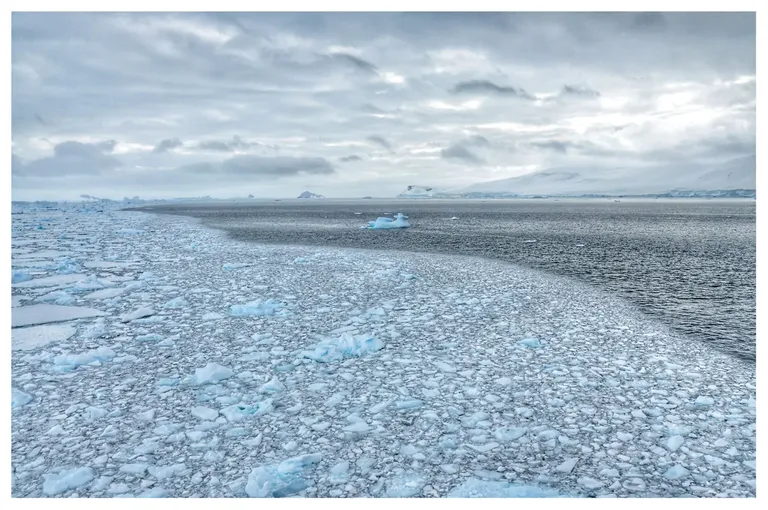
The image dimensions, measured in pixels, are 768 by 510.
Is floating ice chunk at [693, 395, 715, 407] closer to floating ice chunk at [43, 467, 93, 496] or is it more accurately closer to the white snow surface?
the white snow surface

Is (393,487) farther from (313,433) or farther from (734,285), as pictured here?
(734,285)

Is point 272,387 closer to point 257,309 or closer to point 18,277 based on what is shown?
point 257,309

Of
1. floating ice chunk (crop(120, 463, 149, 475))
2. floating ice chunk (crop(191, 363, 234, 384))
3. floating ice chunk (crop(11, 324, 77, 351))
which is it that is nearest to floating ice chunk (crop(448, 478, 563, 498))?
floating ice chunk (crop(120, 463, 149, 475))

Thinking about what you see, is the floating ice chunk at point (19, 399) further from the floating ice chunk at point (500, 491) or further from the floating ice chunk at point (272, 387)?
the floating ice chunk at point (500, 491)

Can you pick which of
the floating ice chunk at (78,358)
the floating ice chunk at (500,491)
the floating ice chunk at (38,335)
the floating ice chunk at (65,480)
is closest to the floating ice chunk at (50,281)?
the floating ice chunk at (38,335)
